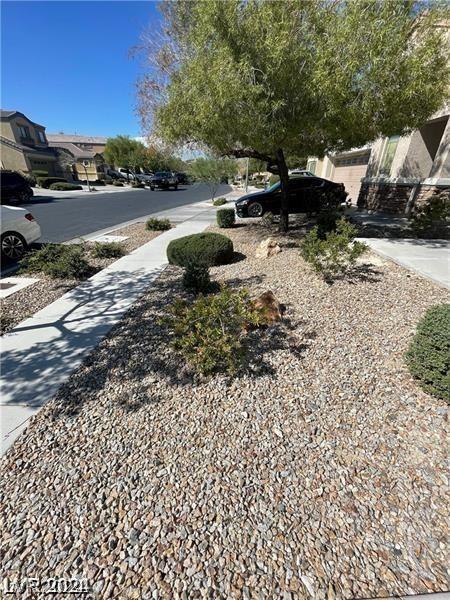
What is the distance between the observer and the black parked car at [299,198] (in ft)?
34.3

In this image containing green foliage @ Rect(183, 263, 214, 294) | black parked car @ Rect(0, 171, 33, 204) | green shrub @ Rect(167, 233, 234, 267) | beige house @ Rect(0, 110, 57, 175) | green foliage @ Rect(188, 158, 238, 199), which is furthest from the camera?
beige house @ Rect(0, 110, 57, 175)

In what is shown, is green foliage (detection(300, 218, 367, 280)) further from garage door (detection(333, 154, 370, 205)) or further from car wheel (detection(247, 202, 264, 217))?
garage door (detection(333, 154, 370, 205))

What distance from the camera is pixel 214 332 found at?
2.92 m

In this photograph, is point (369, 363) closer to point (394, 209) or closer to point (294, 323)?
point (294, 323)

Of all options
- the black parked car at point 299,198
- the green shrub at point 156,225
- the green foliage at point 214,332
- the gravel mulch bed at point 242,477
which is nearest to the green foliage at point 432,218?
the black parked car at point 299,198

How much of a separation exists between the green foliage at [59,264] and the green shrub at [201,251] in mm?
1950

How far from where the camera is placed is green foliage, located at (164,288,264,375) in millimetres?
2857

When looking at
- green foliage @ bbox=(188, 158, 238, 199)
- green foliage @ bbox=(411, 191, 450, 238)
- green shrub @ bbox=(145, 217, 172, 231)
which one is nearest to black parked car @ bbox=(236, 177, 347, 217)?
green shrub @ bbox=(145, 217, 172, 231)

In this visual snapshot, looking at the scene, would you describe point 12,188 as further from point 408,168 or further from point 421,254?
point 421,254

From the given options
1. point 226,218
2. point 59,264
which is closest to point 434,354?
point 59,264

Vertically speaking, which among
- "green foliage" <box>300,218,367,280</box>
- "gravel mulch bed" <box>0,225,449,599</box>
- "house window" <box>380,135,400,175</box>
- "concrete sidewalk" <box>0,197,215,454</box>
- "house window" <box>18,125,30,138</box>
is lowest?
"concrete sidewalk" <box>0,197,215,454</box>

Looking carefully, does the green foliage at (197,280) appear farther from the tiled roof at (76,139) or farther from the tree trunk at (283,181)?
the tiled roof at (76,139)

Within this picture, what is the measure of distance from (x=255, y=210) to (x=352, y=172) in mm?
8102

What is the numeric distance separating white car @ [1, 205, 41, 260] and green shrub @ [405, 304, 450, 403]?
8.41 metres
